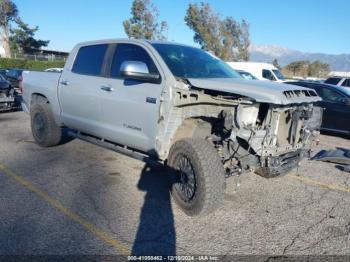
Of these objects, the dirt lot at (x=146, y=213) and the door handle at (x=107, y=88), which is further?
the door handle at (x=107, y=88)

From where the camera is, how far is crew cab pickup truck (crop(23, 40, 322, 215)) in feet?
12.9

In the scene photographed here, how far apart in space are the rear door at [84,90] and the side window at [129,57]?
28cm

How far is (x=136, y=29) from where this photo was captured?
149 ft

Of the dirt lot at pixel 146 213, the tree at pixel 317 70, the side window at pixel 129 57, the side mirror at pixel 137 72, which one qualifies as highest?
the tree at pixel 317 70

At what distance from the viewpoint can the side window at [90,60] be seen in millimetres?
5508

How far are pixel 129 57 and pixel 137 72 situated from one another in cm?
81

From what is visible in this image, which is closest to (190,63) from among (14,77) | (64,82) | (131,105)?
(131,105)

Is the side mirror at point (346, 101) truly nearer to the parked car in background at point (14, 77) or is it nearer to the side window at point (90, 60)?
the side window at point (90, 60)

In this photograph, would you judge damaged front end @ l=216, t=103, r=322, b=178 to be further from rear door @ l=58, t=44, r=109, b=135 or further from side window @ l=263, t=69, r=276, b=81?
side window @ l=263, t=69, r=276, b=81

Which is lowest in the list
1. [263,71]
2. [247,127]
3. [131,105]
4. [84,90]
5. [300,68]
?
[247,127]

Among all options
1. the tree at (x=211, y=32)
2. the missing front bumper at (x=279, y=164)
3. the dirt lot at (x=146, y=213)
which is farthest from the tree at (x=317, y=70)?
the missing front bumper at (x=279, y=164)

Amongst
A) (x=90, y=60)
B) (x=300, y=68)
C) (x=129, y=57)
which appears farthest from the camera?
(x=300, y=68)

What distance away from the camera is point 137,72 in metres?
4.34

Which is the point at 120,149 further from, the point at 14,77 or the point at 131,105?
the point at 14,77
